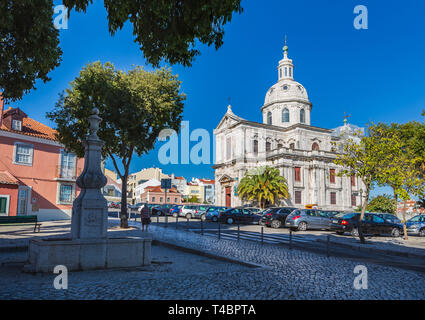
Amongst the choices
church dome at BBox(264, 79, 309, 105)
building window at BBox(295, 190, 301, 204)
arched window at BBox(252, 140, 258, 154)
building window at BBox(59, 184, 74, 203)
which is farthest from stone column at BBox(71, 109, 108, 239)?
church dome at BBox(264, 79, 309, 105)

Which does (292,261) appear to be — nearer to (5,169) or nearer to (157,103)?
(157,103)

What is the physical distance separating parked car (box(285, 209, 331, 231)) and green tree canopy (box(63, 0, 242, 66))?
54.8 feet

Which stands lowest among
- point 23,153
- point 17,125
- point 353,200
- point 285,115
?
point 353,200

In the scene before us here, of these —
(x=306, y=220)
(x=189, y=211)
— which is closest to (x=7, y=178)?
(x=189, y=211)

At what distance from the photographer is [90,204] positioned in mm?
8203

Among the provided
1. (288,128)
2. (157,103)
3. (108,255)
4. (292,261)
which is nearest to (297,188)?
(288,128)

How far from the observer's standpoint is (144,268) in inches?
318

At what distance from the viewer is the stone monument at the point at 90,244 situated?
7.26 metres

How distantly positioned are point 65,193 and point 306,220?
20.0 m

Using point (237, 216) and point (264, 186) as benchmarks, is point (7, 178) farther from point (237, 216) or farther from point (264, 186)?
point (264, 186)

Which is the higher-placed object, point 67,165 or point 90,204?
point 67,165

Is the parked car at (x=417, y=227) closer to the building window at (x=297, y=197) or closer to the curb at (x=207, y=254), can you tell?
the curb at (x=207, y=254)

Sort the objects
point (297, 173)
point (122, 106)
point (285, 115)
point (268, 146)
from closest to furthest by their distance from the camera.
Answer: point (122, 106) → point (297, 173) → point (268, 146) → point (285, 115)
